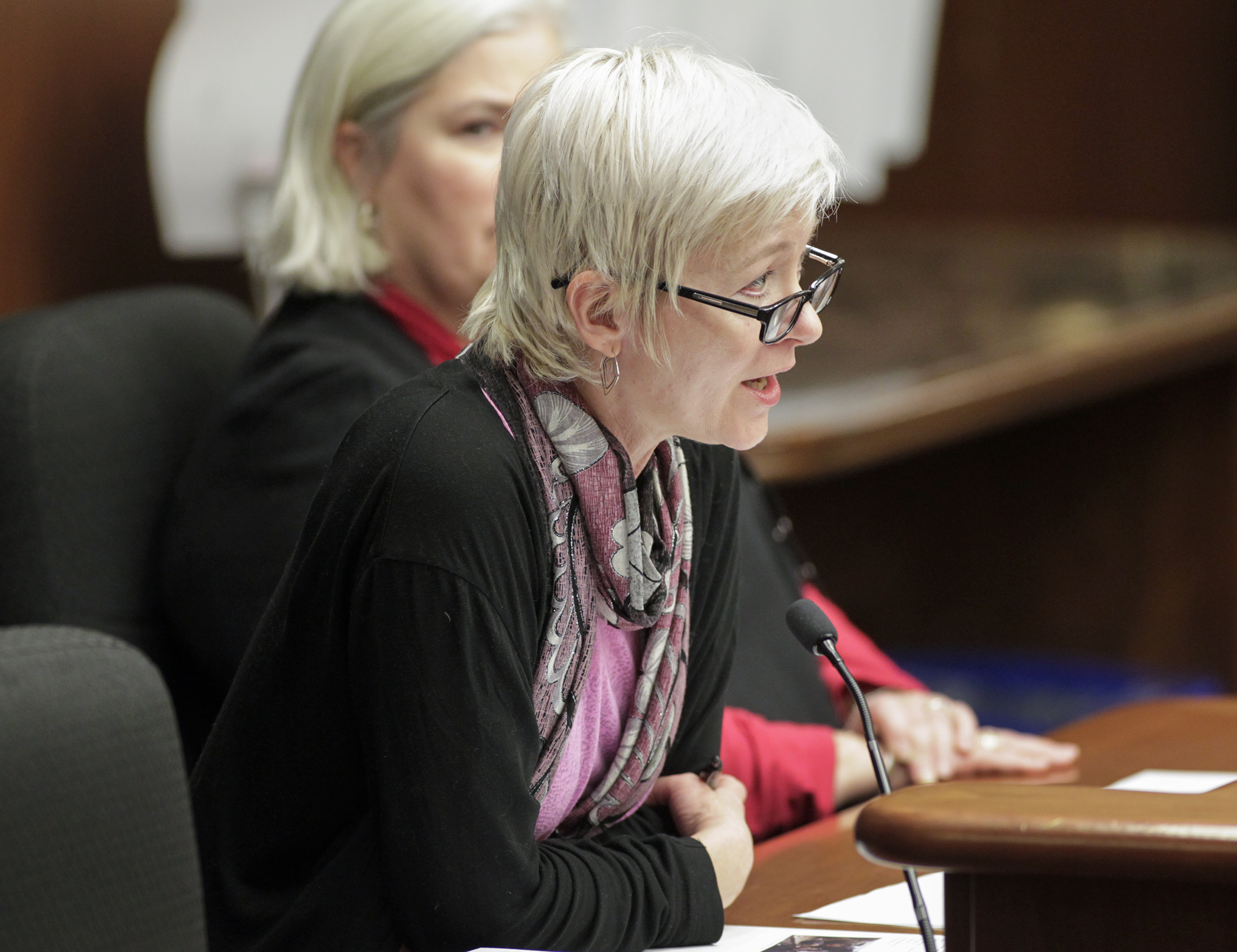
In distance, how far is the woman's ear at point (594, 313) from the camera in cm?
82

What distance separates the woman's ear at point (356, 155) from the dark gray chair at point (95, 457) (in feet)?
0.69

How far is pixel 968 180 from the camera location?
3434mm

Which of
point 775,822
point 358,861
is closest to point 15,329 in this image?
point 358,861

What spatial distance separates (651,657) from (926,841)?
0.86 feet

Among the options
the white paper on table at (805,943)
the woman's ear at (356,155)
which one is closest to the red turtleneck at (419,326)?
the woman's ear at (356,155)

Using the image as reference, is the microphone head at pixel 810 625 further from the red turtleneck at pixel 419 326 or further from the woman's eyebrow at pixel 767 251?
the red turtleneck at pixel 419 326

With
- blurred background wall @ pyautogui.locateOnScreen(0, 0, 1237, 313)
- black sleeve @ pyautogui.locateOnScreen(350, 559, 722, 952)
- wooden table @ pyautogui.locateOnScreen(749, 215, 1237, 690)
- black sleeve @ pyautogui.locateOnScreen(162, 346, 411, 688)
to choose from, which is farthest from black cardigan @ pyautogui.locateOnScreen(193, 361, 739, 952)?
blurred background wall @ pyautogui.locateOnScreen(0, 0, 1237, 313)

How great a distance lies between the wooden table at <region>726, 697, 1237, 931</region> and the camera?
0.96m

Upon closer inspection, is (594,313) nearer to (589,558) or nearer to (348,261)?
(589,558)

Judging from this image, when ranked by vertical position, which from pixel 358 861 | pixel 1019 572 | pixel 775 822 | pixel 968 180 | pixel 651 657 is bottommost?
pixel 1019 572

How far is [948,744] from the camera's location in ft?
4.26

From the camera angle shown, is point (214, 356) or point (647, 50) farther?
point (214, 356)

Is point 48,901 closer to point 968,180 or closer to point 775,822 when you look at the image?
point 775,822

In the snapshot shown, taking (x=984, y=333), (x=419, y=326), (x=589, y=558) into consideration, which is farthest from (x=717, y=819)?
(x=984, y=333)
